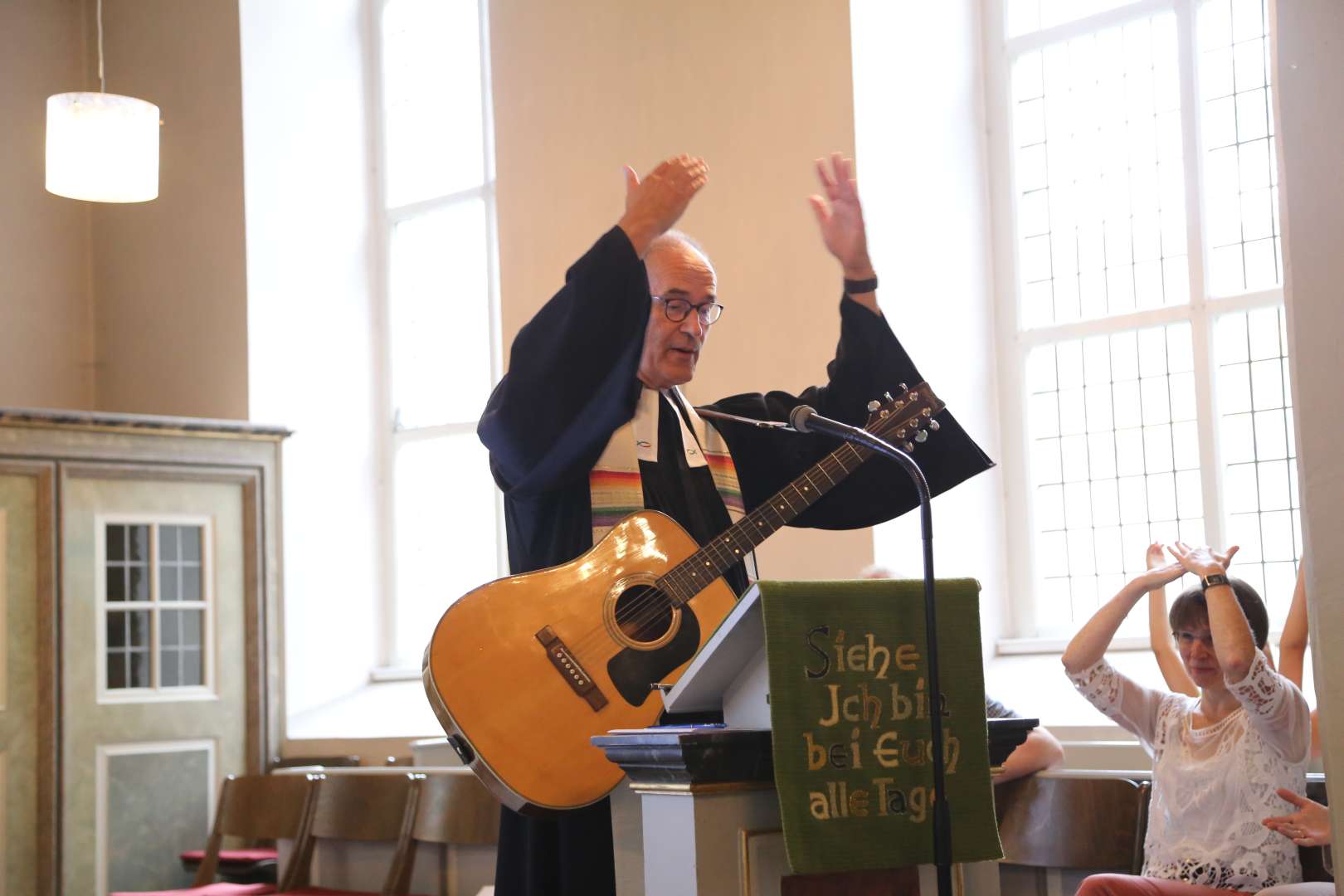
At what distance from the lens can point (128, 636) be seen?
7.39 meters

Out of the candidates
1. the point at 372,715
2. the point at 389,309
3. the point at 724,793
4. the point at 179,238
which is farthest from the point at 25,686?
the point at 724,793

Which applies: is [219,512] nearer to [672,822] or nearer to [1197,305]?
[1197,305]

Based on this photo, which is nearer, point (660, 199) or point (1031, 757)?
point (660, 199)

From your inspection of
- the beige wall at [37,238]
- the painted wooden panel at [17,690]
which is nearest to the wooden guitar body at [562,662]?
the painted wooden panel at [17,690]

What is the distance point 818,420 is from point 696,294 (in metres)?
0.63

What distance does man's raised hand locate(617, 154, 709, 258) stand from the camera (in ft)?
9.09

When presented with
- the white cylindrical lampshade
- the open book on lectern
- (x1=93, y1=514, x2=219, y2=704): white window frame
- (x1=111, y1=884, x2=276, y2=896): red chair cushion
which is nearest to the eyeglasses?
the open book on lectern

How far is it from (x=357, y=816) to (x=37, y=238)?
4.67 metres

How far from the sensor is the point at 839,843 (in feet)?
6.84

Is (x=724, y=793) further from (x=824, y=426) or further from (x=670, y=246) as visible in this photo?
(x=670, y=246)

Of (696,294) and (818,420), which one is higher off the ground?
(696,294)

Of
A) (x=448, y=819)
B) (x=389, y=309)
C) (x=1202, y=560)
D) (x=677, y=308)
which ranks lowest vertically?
(x=448, y=819)

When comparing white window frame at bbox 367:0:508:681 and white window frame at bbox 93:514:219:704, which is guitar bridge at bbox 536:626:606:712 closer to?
white window frame at bbox 367:0:508:681

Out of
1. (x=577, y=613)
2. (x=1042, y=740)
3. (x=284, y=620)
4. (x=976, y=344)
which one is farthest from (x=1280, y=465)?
(x=284, y=620)
